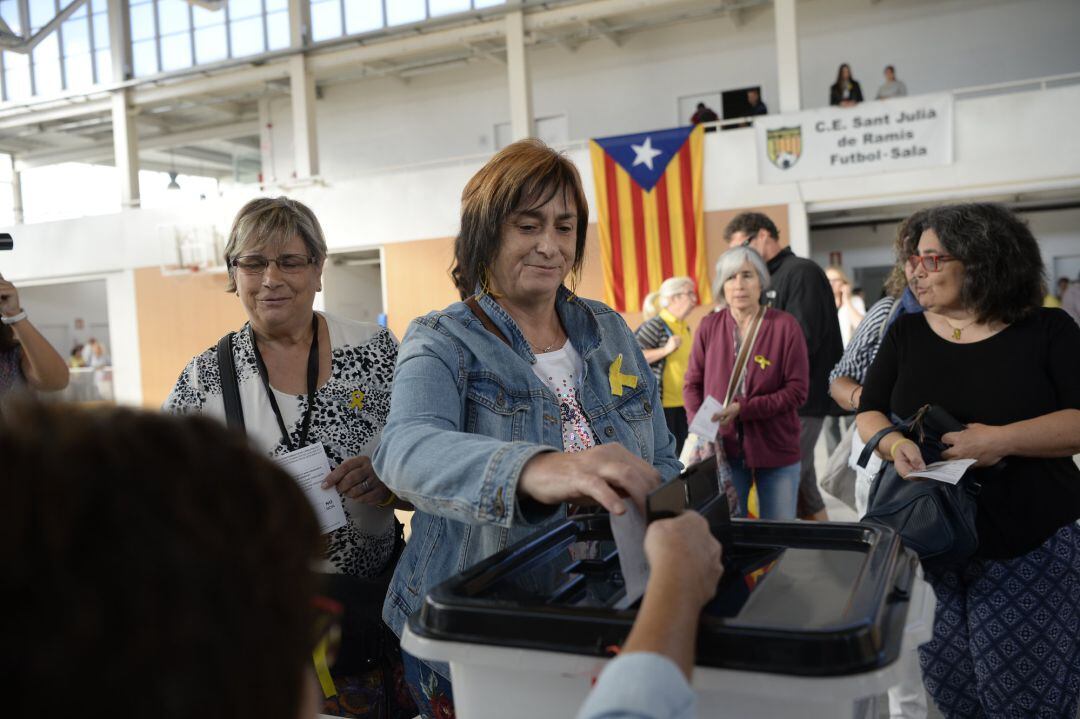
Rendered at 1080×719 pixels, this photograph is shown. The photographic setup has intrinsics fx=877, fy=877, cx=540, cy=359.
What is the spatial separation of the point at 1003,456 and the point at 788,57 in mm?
11279

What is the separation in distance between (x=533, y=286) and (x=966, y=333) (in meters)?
1.24

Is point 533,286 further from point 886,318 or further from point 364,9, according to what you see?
point 364,9

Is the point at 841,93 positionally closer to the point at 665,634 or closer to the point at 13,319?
the point at 13,319

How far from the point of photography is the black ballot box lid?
0.76m

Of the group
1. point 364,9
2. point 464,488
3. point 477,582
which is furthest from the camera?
point 364,9

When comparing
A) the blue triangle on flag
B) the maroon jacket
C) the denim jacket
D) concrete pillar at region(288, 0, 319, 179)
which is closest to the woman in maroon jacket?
the maroon jacket

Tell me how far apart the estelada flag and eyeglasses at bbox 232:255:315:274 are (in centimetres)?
A: 1005

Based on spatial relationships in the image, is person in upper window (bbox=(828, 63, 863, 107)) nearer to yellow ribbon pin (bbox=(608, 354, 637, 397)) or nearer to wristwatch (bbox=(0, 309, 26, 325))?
wristwatch (bbox=(0, 309, 26, 325))

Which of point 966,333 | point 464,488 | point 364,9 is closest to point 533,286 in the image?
point 464,488

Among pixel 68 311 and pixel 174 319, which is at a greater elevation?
pixel 68 311

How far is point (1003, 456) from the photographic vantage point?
199cm

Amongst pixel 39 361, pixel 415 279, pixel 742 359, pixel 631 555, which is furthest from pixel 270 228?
pixel 415 279

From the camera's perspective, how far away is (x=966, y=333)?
2160 mm

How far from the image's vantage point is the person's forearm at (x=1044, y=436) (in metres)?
1.96
